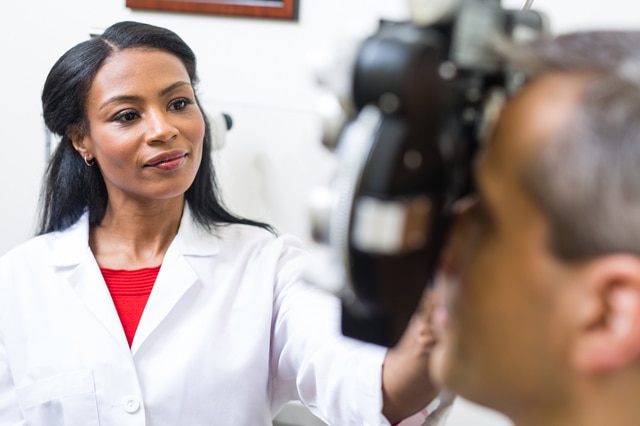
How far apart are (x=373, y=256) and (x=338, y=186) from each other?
6 centimetres

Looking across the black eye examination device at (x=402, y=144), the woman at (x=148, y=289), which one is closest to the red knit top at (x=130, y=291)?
the woman at (x=148, y=289)

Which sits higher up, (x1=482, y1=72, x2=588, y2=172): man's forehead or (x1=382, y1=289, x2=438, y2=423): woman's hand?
(x1=482, y1=72, x2=588, y2=172): man's forehead

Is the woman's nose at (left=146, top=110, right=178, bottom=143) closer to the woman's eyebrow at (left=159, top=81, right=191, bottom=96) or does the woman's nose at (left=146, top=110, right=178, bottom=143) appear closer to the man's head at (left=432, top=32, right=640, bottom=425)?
the woman's eyebrow at (left=159, top=81, right=191, bottom=96)

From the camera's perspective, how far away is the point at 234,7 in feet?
5.84

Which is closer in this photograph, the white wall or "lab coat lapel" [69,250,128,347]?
"lab coat lapel" [69,250,128,347]

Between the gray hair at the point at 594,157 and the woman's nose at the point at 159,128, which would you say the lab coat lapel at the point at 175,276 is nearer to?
the woman's nose at the point at 159,128

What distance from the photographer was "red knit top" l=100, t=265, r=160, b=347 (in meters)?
1.37

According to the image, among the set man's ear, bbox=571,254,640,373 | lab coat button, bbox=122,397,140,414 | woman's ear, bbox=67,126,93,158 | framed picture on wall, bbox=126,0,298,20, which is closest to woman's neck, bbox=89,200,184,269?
woman's ear, bbox=67,126,93,158

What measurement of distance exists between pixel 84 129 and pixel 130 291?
31 cm

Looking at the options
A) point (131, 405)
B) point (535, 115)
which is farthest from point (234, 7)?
point (535, 115)

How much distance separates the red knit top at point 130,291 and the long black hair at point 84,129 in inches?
→ 5.2

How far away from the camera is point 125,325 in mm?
1368

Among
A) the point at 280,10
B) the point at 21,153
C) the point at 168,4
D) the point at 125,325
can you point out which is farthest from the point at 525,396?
the point at 21,153

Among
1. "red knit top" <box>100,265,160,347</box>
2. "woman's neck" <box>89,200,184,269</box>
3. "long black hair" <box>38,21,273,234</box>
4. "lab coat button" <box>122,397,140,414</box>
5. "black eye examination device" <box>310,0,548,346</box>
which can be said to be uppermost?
"black eye examination device" <box>310,0,548,346</box>
